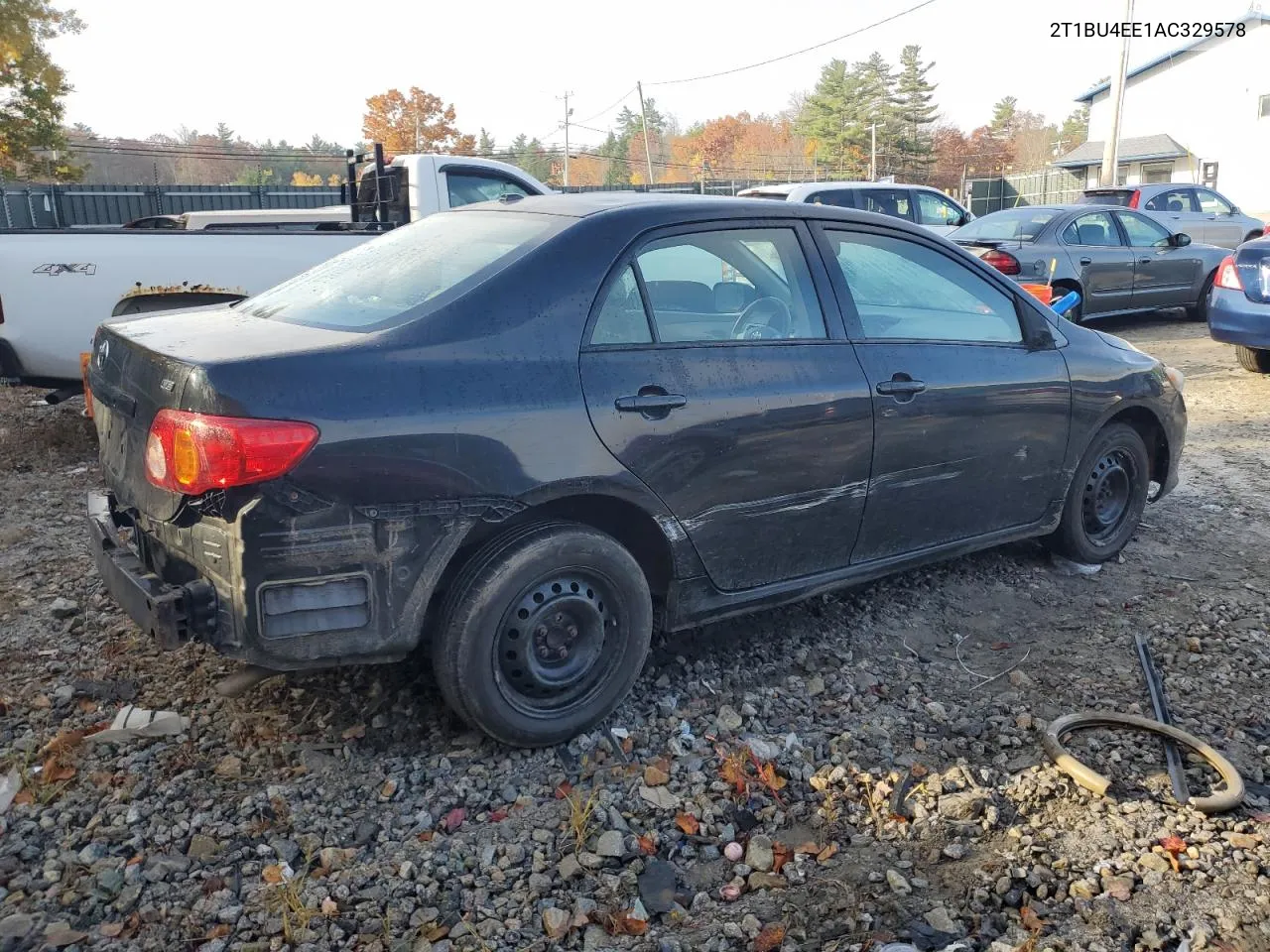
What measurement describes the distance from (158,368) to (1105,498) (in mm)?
4189

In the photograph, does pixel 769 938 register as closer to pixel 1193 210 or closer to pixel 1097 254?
pixel 1097 254

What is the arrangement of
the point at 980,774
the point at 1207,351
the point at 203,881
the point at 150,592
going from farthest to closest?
the point at 1207,351
the point at 980,774
the point at 150,592
the point at 203,881

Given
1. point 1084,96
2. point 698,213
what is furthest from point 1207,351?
point 1084,96

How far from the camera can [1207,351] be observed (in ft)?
37.4

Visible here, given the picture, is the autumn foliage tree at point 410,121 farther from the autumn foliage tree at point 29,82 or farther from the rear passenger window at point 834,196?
the rear passenger window at point 834,196

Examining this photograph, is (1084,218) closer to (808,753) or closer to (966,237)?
(966,237)

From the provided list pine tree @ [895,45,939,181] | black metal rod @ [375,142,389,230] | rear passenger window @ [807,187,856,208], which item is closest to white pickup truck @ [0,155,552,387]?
black metal rod @ [375,142,389,230]

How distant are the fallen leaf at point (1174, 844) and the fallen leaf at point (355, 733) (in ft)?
7.94

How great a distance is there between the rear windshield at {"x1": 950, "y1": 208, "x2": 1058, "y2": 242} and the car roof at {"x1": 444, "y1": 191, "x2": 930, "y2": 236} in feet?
28.2

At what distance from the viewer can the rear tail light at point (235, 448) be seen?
2.71m

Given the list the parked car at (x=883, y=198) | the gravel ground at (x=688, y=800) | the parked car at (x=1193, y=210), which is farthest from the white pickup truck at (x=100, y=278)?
the parked car at (x=1193, y=210)

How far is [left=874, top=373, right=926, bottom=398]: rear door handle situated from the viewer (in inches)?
151

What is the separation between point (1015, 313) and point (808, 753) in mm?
2232

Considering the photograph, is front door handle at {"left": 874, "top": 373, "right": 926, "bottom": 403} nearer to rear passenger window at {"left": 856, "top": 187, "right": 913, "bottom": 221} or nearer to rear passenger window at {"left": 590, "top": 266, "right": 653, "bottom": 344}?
rear passenger window at {"left": 590, "top": 266, "right": 653, "bottom": 344}
